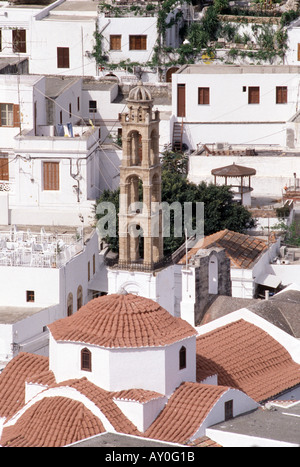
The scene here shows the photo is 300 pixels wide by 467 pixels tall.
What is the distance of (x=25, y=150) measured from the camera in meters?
69.1

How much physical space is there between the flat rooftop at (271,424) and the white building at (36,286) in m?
12.2

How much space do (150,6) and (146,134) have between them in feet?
87.5

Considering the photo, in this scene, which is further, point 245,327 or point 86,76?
point 86,76

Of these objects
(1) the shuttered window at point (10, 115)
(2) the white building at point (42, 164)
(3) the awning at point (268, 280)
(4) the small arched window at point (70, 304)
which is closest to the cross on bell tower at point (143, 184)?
(4) the small arched window at point (70, 304)

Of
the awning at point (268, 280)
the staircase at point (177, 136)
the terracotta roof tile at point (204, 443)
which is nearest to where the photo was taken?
the terracotta roof tile at point (204, 443)

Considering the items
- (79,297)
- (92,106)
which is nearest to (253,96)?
(92,106)

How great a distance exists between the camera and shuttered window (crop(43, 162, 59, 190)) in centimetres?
6931

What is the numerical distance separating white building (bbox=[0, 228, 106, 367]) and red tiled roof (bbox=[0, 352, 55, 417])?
600 cm

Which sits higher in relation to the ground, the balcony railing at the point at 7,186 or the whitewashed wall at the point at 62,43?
the whitewashed wall at the point at 62,43

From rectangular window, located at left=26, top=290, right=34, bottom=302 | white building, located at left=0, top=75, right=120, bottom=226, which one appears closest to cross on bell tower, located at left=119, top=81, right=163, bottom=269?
rectangular window, located at left=26, top=290, right=34, bottom=302

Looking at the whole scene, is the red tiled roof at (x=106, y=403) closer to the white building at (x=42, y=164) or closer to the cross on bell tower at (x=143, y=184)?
the cross on bell tower at (x=143, y=184)

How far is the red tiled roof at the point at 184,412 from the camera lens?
4406cm

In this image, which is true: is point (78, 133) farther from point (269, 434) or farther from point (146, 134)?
point (269, 434)
